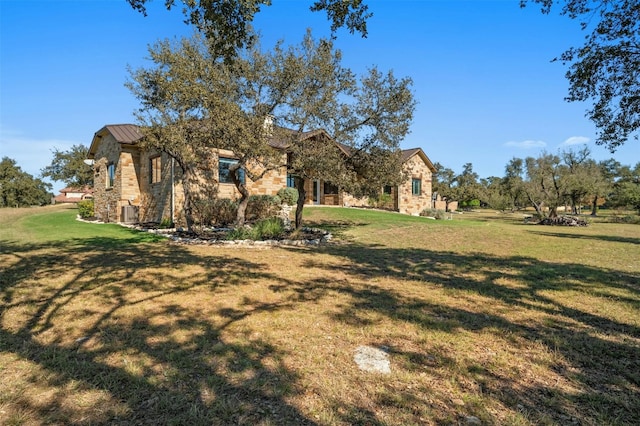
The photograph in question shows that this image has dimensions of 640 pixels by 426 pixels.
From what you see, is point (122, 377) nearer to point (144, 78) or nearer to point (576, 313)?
point (576, 313)

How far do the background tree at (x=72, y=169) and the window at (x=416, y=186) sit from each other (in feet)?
112

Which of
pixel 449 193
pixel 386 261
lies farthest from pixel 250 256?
pixel 449 193

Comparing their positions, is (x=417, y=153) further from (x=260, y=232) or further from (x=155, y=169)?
(x=260, y=232)

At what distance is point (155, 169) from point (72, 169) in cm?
2737

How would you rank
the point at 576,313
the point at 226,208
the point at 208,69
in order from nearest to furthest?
1. the point at 576,313
2. the point at 208,69
3. the point at 226,208

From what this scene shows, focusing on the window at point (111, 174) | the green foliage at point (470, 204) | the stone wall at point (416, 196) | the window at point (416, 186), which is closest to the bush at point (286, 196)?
the window at point (111, 174)

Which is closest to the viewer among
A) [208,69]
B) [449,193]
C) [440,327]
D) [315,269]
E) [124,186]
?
[440,327]

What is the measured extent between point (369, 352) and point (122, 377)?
2.43m

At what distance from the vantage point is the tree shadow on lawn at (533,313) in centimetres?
294

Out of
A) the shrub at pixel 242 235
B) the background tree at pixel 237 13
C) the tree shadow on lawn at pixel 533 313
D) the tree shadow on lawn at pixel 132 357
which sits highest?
the background tree at pixel 237 13

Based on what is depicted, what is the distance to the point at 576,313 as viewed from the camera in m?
5.10

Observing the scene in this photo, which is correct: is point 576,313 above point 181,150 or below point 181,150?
below

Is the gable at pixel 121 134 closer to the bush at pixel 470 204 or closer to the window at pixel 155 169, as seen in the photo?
the window at pixel 155 169

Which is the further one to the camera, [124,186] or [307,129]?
[124,186]
